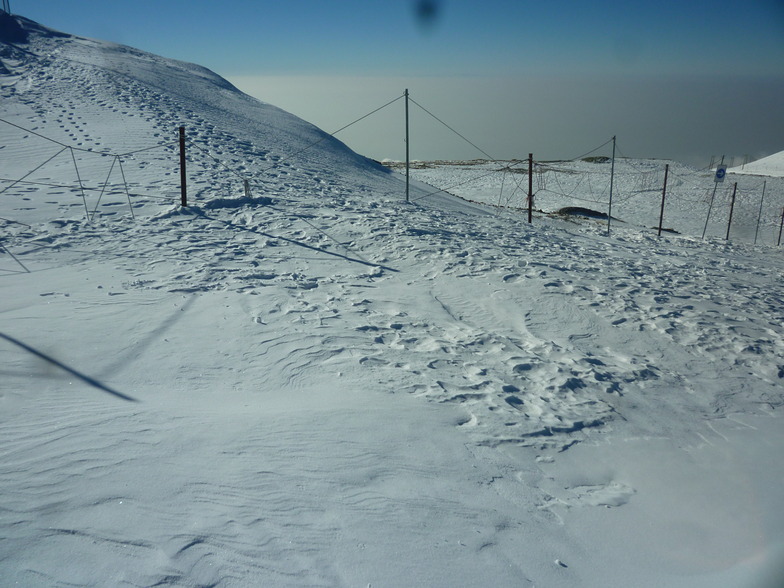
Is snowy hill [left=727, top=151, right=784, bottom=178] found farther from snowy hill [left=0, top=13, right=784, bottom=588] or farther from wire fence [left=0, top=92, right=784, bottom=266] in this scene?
snowy hill [left=0, top=13, right=784, bottom=588]

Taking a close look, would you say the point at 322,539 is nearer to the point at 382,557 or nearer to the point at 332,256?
the point at 382,557

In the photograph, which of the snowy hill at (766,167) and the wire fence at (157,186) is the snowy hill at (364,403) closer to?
the wire fence at (157,186)

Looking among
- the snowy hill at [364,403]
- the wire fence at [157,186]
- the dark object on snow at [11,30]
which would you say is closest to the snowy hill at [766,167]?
the wire fence at [157,186]

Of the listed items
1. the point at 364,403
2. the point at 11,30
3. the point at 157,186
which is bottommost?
the point at 364,403

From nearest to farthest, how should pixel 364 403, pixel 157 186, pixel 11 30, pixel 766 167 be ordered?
pixel 364 403
pixel 157 186
pixel 11 30
pixel 766 167

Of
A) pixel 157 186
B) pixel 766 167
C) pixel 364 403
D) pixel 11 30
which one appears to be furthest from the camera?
pixel 766 167

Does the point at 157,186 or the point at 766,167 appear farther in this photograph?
the point at 766,167

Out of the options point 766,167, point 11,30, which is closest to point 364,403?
point 11,30

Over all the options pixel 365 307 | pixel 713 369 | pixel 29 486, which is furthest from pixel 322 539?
pixel 713 369

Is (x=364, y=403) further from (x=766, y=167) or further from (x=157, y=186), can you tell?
(x=766, y=167)

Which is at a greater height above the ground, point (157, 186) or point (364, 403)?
point (157, 186)

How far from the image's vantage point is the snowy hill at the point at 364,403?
3820mm

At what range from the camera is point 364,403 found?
592 cm

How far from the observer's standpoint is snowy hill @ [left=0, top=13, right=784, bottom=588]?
150 inches
